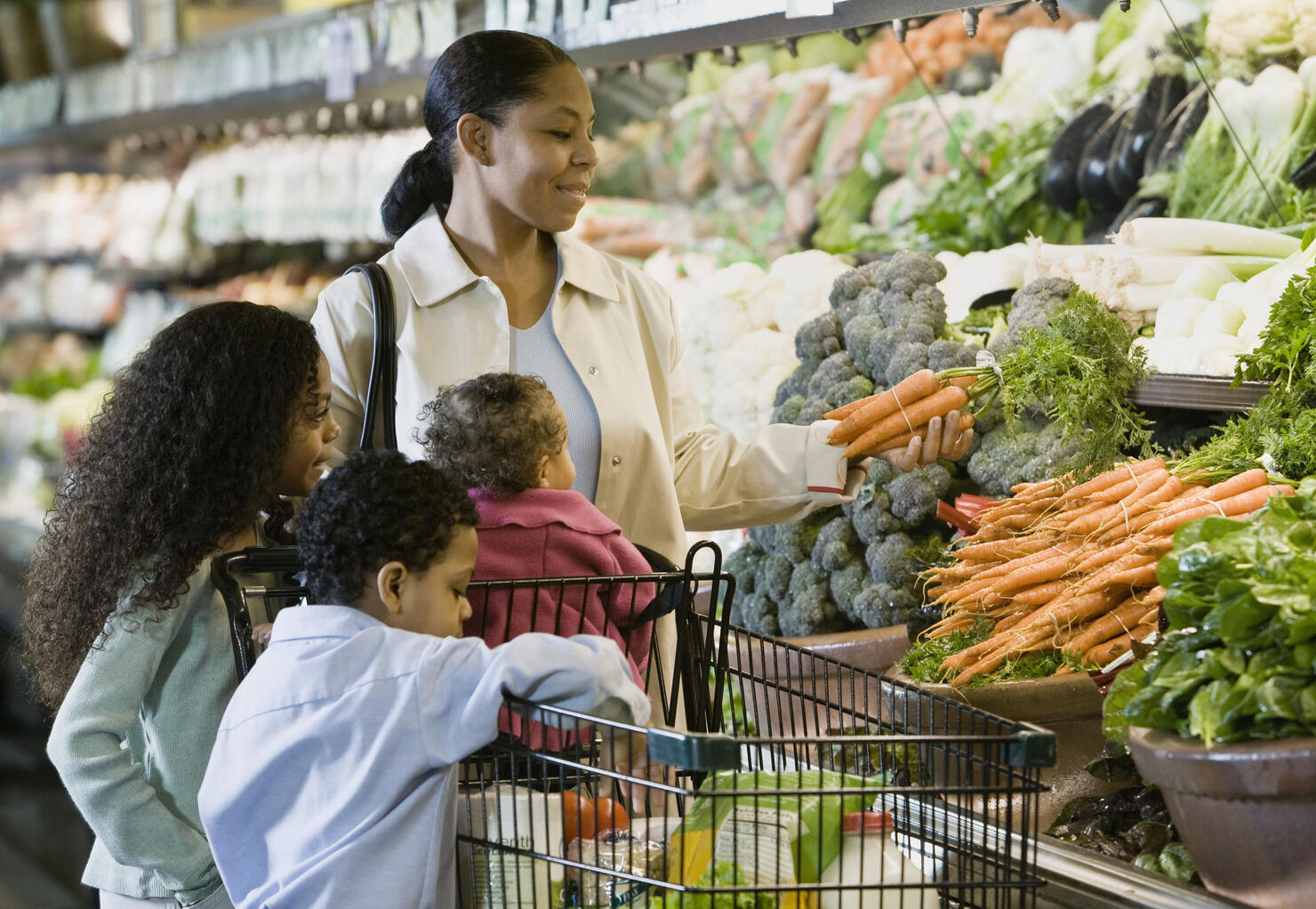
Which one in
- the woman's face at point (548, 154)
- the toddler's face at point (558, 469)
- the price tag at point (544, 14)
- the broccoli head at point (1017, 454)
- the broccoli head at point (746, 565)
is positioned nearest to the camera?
the toddler's face at point (558, 469)

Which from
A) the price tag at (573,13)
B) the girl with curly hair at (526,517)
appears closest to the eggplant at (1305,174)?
the price tag at (573,13)

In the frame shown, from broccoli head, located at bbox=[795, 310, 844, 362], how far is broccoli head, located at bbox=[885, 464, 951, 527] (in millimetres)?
388

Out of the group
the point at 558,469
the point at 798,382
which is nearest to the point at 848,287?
the point at 798,382

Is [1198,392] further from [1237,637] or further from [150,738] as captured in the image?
[150,738]

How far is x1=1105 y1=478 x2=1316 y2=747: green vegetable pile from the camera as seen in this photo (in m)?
1.44

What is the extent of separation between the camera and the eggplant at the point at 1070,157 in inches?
137

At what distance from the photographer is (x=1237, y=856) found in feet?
4.92

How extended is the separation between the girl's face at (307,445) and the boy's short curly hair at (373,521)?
429mm

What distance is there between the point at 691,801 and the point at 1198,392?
1.23 m

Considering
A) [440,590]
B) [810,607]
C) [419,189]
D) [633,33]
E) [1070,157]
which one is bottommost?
[810,607]

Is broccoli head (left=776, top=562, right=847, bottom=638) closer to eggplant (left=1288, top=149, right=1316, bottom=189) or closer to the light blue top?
the light blue top

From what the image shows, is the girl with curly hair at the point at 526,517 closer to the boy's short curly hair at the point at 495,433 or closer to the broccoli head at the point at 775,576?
the boy's short curly hair at the point at 495,433

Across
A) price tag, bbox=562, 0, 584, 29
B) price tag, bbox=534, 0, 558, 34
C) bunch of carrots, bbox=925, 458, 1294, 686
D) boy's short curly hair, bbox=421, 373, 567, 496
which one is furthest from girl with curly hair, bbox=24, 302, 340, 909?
price tag, bbox=534, 0, 558, 34

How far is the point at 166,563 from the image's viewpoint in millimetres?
1932
